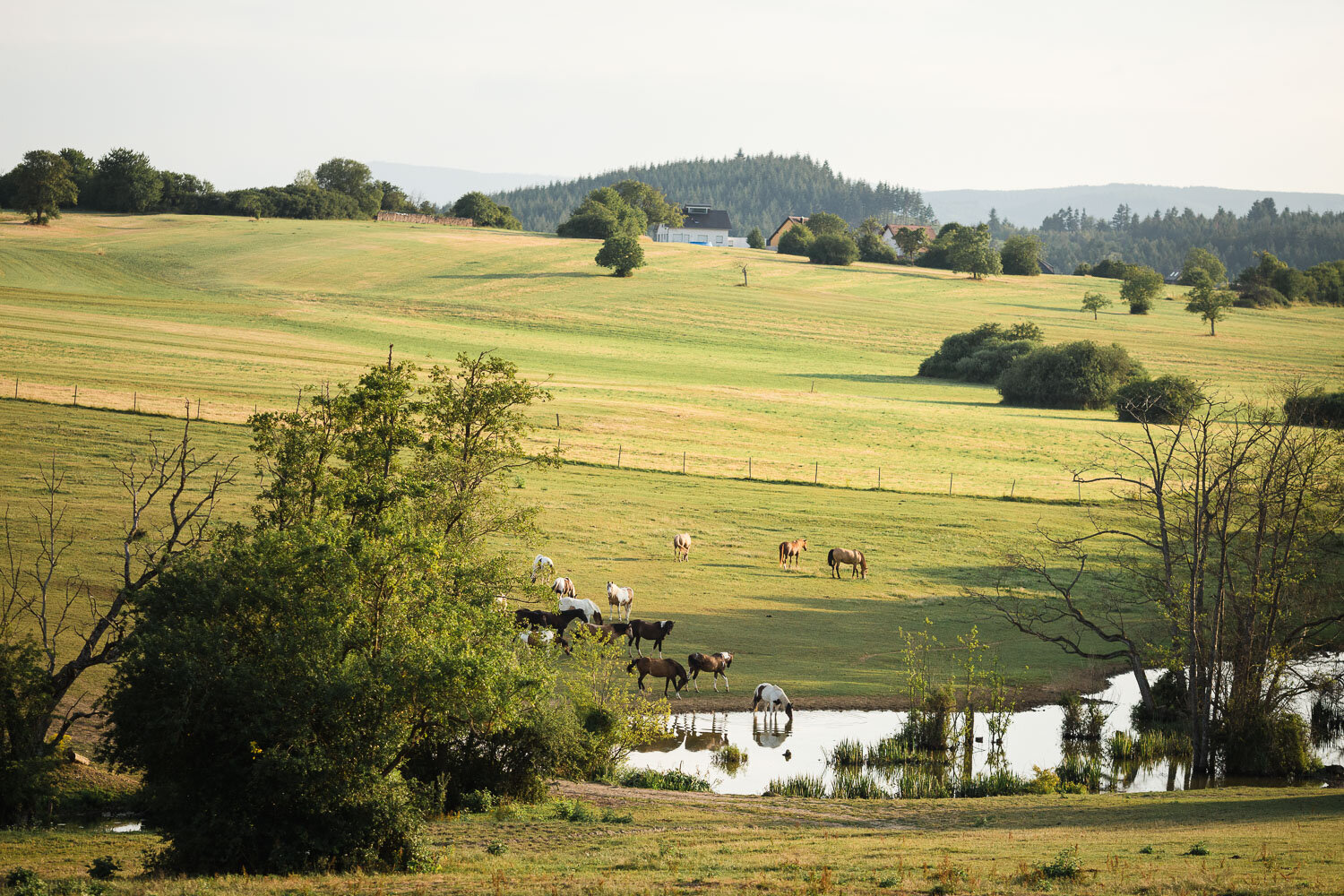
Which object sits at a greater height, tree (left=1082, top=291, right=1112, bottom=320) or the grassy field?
tree (left=1082, top=291, right=1112, bottom=320)

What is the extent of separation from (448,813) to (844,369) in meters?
81.3

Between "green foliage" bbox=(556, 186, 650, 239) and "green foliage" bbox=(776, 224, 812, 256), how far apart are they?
23283mm

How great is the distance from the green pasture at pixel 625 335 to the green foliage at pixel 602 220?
5.89m

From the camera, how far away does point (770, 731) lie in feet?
83.8

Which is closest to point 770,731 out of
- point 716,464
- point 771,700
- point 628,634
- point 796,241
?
point 771,700

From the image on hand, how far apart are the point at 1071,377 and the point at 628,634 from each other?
66339 millimetres

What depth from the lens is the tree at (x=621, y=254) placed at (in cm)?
13250

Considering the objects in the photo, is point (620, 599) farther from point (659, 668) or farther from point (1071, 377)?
point (1071, 377)

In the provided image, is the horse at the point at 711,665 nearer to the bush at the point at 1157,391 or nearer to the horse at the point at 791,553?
the horse at the point at 791,553

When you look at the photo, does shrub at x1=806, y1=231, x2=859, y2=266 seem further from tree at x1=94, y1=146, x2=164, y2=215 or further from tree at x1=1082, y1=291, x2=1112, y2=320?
tree at x1=94, y1=146, x2=164, y2=215

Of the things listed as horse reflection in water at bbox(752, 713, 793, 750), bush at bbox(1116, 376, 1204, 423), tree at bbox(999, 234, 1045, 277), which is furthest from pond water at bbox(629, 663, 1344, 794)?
tree at bbox(999, 234, 1045, 277)

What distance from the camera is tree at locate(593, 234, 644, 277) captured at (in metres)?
132

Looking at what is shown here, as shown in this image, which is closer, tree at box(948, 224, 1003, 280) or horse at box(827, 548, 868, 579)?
horse at box(827, 548, 868, 579)

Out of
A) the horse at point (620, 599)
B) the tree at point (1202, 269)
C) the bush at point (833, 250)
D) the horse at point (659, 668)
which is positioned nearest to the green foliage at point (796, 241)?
the bush at point (833, 250)
